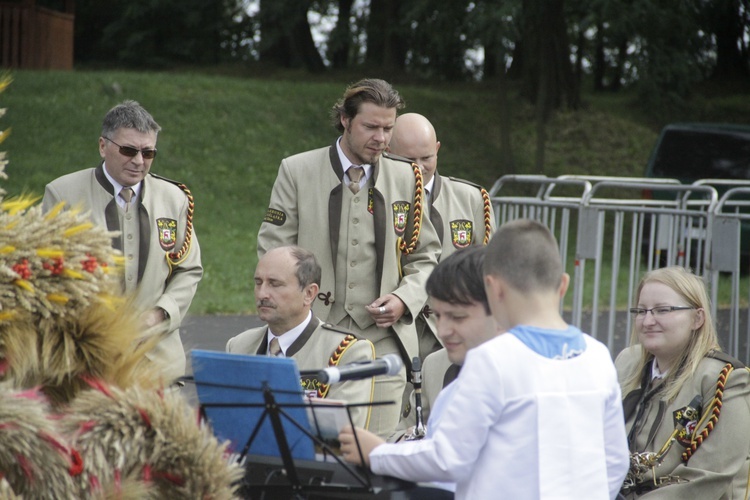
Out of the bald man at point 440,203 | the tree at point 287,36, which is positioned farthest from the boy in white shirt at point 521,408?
the tree at point 287,36

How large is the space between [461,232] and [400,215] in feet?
1.81

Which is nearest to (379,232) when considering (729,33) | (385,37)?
(385,37)

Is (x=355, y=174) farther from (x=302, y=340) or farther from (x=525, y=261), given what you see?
(x=525, y=261)

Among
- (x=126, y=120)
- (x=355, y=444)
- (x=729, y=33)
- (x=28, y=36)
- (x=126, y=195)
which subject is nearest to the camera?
(x=355, y=444)

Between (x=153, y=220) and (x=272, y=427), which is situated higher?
(x=153, y=220)

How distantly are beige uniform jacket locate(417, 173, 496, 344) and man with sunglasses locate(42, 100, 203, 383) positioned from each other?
4.03 feet

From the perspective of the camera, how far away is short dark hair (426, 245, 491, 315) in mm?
2908

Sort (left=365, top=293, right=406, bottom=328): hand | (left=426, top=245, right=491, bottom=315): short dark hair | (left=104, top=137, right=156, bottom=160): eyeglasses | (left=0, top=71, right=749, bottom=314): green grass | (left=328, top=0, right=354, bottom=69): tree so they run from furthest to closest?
(left=328, top=0, right=354, bottom=69): tree < (left=0, top=71, right=749, bottom=314): green grass < (left=365, top=293, right=406, bottom=328): hand < (left=104, top=137, right=156, bottom=160): eyeglasses < (left=426, top=245, right=491, bottom=315): short dark hair

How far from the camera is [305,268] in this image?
13.4ft

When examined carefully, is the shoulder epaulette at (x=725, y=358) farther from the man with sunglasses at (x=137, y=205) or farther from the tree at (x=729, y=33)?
the tree at (x=729, y=33)

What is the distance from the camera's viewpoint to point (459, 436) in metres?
2.47

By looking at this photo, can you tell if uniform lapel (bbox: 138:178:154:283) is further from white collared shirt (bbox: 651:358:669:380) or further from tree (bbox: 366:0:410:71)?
tree (bbox: 366:0:410:71)

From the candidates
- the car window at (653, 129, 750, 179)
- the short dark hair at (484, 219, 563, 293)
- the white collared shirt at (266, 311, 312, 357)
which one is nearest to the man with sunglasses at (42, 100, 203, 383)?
the white collared shirt at (266, 311, 312, 357)

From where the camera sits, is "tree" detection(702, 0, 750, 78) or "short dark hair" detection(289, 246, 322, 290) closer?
"short dark hair" detection(289, 246, 322, 290)
